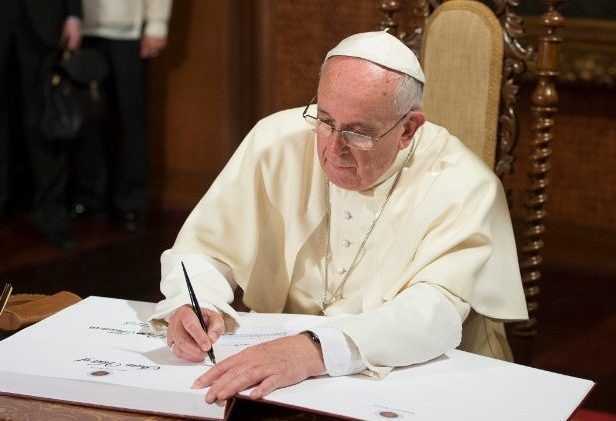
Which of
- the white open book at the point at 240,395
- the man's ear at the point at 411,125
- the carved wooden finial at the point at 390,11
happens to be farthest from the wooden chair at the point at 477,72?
the white open book at the point at 240,395

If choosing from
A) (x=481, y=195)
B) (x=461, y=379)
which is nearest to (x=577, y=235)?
(x=481, y=195)

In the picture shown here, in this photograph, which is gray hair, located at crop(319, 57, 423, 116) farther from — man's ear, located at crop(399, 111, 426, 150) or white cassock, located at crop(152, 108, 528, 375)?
white cassock, located at crop(152, 108, 528, 375)

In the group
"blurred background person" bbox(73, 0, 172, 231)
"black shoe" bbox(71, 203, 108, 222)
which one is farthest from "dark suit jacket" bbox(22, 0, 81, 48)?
"black shoe" bbox(71, 203, 108, 222)

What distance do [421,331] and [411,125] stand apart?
48 centimetres

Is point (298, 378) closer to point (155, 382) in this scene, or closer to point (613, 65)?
point (155, 382)

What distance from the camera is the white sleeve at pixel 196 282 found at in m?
2.27

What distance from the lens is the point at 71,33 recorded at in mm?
5996

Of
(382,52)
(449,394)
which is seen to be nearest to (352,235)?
(382,52)

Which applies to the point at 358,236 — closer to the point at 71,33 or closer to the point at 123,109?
the point at 71,33

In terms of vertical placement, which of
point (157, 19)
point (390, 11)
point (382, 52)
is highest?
point (382, 52)

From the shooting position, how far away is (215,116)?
274 inches

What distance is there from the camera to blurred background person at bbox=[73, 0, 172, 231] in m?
6.26

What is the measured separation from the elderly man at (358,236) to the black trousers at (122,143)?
12.2 ft
